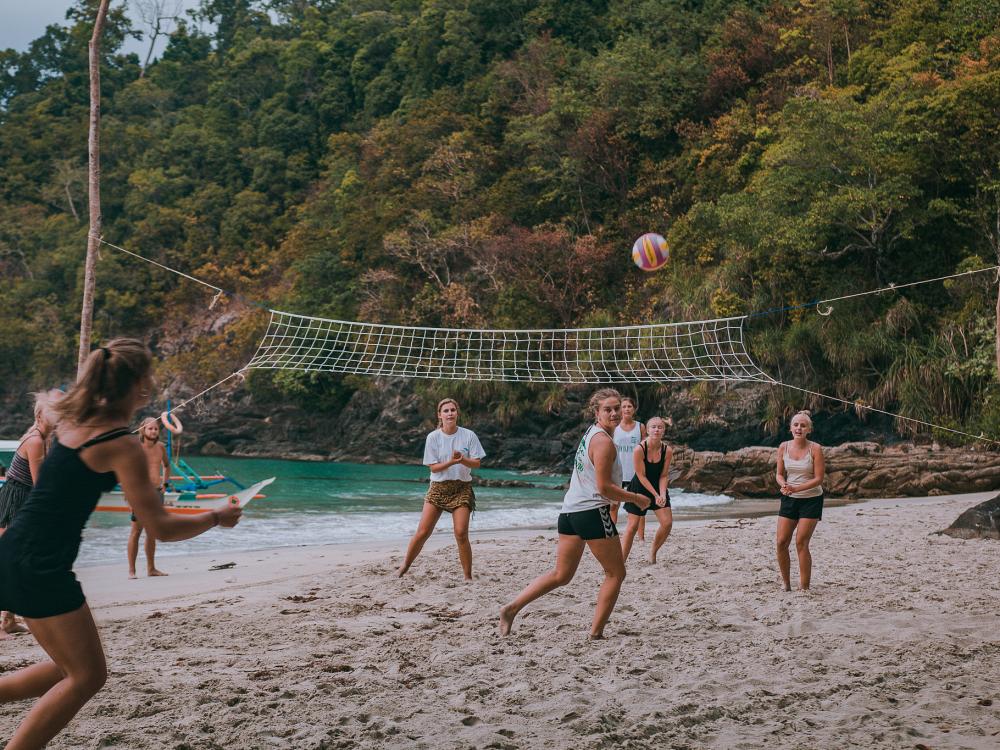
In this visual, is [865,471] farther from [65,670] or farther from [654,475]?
[65,670]

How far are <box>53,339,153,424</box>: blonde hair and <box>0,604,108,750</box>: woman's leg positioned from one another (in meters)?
0.47

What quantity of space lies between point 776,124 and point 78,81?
120 feet

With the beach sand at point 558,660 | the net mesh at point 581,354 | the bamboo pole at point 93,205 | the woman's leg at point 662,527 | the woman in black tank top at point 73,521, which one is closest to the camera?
the woman in black tank top at point 73,521

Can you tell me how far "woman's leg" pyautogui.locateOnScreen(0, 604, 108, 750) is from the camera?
85.0 inches

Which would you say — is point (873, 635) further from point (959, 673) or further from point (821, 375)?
point (821, 375)

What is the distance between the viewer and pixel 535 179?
2578cm

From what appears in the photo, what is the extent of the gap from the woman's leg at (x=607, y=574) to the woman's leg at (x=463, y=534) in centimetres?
159

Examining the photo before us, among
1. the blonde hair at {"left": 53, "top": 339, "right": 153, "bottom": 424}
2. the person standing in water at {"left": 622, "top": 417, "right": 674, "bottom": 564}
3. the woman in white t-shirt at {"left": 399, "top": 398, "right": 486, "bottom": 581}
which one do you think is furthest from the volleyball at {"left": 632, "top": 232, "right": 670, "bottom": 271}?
the blonde hair at {"left": 53, "top": 339, "right": 153, "bottom": 424}

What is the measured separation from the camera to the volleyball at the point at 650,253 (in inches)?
398

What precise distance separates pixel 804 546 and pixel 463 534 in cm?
199

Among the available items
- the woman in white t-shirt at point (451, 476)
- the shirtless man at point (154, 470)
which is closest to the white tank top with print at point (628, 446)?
the woman in white t-shirt at point (451, 476)

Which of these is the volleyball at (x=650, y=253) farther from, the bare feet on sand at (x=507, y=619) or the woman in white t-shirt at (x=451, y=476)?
the bare feet on sand at (x=507, y=619)

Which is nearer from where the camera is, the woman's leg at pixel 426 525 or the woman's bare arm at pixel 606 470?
the woman's bare arm at pixel 606 470

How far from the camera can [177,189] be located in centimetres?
3716
